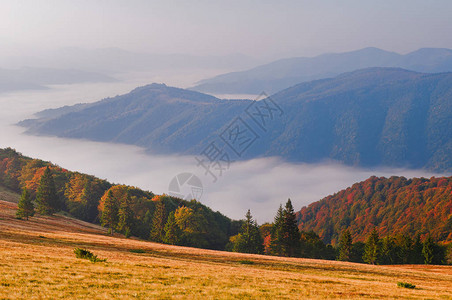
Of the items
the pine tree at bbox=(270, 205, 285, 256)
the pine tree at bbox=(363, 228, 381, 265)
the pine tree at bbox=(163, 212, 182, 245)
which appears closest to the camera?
the pine tree at bbox=(270, 205, 285, 256)

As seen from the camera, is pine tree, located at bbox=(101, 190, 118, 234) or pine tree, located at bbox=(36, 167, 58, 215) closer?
pine tree, located at bbox=(101, 190, 118, 234)

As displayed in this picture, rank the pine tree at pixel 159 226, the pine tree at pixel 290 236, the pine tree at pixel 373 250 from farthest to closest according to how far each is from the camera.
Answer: the pine tree at pixel 159 226 → the pine tree at pixel 373 250 → the pine tree at pixel 290 236

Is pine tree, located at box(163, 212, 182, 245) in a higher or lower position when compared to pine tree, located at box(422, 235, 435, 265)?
lower

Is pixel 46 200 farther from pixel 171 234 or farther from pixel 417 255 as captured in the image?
pixel 417 255

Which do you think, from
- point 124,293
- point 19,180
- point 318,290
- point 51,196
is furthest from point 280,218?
point 19,180

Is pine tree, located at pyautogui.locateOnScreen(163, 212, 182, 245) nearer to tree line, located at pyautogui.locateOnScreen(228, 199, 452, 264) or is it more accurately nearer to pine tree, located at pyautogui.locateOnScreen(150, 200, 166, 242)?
pine tree, located at pyautogui.locateOnScreen(150, 200, 166, 242)

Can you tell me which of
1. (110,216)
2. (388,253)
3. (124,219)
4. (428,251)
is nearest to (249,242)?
(124,219)

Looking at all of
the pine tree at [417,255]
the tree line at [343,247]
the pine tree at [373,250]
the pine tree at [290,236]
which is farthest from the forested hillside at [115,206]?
the pine tree at [417,255]

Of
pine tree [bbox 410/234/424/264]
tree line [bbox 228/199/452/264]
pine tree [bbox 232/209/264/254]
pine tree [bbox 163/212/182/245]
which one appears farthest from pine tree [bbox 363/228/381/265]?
pine tree [bbox 163/212/182/245]

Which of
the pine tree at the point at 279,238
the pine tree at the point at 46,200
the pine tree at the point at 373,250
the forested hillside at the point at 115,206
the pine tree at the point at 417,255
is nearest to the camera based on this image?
the pine tree at the point at 279,238

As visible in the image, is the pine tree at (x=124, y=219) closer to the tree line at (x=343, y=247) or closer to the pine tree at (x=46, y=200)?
the pine tree at (x=46, y=200)

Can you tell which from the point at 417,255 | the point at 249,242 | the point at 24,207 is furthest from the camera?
the point at 249,242

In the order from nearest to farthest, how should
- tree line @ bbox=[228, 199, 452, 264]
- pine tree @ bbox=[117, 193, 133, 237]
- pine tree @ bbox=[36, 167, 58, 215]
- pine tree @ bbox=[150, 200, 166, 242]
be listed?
tree line @ bbox=[228, 199, 452, 264], pine tree @ bbox=[36, 167, 58, 215], pine tree @ bbox=[117, 193, 133, 237], pine tree @ bbox=[150, 200, 166, 242]

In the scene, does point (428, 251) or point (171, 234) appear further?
point (171, 234)
